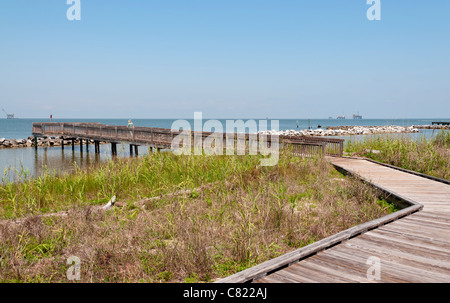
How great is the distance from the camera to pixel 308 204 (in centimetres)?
684

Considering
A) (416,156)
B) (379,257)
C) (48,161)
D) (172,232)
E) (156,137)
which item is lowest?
(48,161)

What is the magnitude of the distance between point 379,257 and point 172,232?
9.99 feet

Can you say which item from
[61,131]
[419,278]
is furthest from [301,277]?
[61,131]

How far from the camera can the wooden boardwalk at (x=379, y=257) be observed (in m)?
3.21

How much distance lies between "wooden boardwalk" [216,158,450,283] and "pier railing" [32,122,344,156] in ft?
23.6

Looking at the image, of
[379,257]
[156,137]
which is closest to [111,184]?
[379,257]

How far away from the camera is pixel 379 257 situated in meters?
3.71

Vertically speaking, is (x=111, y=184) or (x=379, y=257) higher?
(x=111, y=184)

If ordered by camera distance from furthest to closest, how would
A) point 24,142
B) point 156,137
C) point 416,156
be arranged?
point 24,142 → point 156,137 → point 416,156

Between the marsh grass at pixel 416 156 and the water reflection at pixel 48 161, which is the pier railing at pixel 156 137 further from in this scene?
the marsh grass at pixel 416 156

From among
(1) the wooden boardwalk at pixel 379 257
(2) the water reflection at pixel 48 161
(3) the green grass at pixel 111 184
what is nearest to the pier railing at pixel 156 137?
(2) the water reflection at pixel 48 161

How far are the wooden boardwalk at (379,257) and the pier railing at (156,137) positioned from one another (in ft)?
23.6

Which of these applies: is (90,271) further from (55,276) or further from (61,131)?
(61,131)

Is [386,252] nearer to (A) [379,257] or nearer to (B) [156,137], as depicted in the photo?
(A) [379,257]
